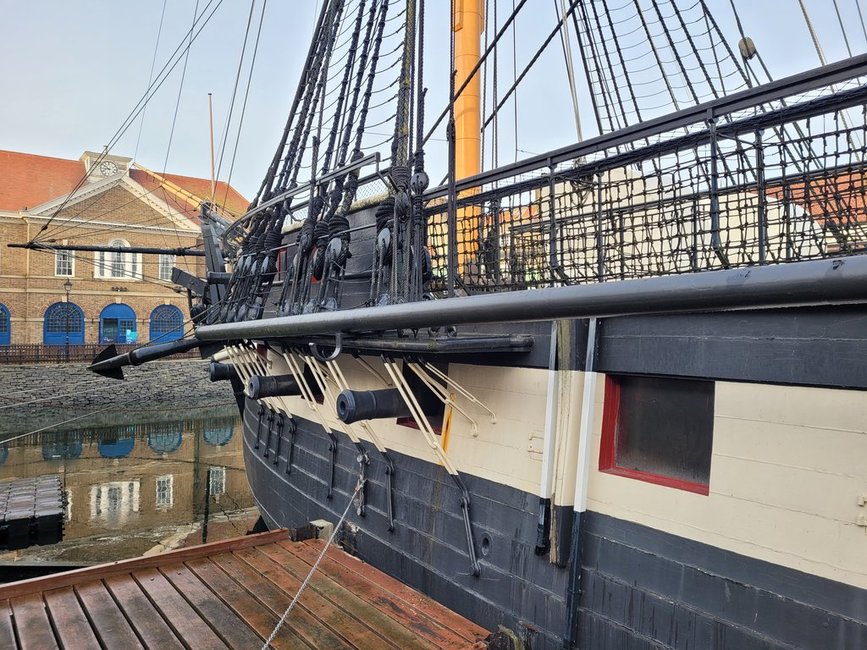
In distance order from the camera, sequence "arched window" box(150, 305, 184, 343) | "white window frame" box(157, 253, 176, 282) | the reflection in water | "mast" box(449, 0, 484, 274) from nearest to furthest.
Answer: "mast" box(449, 0, 484, 274) → the reflection in water → "white window frame" box(157, 253, 176, 282) → "arched window" box(150, 305, 184, 343)

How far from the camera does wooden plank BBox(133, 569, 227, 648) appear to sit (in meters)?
3.49

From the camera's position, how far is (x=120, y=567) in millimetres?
4391

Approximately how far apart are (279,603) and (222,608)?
34 centimetres

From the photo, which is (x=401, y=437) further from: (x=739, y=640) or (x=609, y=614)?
(x=739, y=640)

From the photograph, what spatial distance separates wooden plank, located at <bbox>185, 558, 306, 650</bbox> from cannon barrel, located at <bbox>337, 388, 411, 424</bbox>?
4.04ft

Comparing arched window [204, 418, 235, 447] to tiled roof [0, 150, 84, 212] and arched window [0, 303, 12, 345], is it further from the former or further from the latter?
tiled roof [0, 150, 84, 212]

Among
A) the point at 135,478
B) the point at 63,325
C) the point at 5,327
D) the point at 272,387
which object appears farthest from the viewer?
the point at 63,325

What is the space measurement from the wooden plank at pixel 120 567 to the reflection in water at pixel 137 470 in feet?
17.2

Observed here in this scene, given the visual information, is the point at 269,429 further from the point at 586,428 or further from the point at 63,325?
the point at 63,325

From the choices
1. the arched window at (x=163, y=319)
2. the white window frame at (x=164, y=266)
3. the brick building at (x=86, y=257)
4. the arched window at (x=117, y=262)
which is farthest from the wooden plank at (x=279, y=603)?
the arched window at (x=163, y=319)

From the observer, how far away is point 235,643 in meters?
3.45

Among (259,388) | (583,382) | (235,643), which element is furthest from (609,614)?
(259,388)

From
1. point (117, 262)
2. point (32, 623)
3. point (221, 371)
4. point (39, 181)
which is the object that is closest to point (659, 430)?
point (32, 623)

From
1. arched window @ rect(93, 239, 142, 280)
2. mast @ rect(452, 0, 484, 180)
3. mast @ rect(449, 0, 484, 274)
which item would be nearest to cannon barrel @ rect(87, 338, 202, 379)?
mast @ rect(449, 0, 484, 274)
